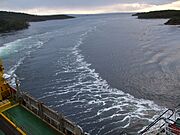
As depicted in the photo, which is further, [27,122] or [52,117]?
[27,122]

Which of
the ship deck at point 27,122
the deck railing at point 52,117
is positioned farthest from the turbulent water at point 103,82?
the ship deck at point 27,122

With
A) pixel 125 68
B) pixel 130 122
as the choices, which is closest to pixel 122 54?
pixel 125 68

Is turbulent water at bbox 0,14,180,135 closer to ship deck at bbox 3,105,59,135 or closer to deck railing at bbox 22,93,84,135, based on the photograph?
deck railing at bbox 22,93,84,135

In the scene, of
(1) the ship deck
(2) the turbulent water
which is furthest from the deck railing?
(2) the turbulent water

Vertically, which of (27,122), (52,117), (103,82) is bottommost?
(103,82)

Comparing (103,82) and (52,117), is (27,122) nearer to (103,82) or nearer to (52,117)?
(52,117)

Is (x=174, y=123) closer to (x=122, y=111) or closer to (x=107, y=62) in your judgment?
(x=122, y=111)

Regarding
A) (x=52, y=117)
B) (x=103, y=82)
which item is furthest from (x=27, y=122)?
(x=103, y=82)

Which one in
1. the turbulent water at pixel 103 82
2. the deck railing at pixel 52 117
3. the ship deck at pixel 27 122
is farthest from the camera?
the turbulent water at pixel 103 82

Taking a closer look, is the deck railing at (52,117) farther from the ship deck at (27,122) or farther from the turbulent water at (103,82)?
the turbulent water at (103,82)
